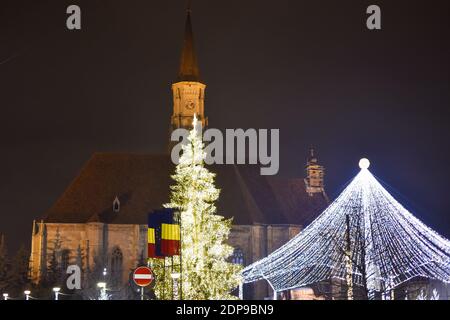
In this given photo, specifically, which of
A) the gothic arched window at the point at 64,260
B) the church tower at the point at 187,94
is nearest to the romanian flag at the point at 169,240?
the gothic arched window at the point at 64,260

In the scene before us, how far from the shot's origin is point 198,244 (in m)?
30.6

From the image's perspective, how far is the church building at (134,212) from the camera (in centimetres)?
6106

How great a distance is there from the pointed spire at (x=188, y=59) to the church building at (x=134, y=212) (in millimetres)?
1007

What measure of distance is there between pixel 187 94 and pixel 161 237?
140 feet

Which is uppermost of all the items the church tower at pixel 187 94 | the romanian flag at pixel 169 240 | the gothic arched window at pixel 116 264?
the church tower at pixel 187 94

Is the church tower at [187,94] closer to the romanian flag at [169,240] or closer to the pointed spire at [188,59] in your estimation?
the pointed spire at [188,59]

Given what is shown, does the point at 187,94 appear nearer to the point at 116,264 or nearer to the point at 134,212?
the point at 134,212

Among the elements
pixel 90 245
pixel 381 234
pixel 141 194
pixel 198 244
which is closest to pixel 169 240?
pixel 198 244

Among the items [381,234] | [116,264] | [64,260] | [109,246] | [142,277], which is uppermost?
[109,246]

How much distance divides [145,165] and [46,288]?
12639mm

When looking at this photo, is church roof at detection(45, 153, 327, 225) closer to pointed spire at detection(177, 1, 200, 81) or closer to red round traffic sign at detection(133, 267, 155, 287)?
pointed spire at detection(177, 1, 200, 81)
